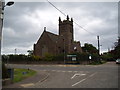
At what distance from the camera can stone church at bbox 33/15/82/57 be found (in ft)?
221

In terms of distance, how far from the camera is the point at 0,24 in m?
11.8

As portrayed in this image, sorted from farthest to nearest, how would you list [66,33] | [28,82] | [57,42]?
1. [66,33]
2. [57,42]
3. [28,82]

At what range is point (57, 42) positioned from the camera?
69.4 m

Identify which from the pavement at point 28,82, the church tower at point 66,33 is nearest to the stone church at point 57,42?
the church tower at point 66,33

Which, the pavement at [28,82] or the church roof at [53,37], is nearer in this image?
the pavement at [28,82]

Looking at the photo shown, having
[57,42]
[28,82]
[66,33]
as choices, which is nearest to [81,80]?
[28,82]

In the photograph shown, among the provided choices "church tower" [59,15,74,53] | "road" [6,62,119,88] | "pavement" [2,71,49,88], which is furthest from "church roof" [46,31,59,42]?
"pavement" [2,71,49,88]

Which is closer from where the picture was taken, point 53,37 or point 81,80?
point 81,80

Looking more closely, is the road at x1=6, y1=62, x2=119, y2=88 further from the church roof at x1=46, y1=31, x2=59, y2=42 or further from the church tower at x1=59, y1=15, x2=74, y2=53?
the church tower at x1=59, y1=15, x2=74, y2=53

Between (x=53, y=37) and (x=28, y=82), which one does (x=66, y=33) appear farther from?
(x=28, y=82)

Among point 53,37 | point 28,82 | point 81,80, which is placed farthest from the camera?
point 53,37

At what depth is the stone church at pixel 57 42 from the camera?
67.2m

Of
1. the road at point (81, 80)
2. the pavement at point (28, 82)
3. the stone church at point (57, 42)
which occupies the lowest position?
the pavement at point (28, 82)

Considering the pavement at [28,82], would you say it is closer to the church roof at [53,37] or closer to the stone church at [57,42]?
the stone church at [57,42]
